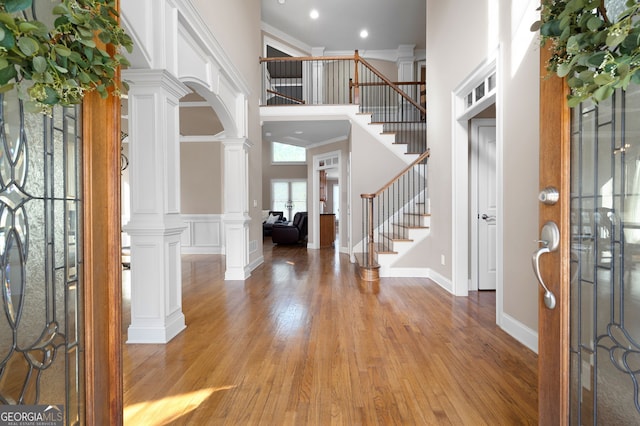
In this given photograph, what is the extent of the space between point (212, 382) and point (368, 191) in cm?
483

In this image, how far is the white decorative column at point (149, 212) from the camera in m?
2.58

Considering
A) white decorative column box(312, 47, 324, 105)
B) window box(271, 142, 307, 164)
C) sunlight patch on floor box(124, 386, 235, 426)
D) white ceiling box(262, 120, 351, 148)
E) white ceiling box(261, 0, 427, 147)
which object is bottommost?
sunlight patch on floor box(124, 386, 235, 426)

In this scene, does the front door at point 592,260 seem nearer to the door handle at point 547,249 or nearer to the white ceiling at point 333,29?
the door handle at point 547,249

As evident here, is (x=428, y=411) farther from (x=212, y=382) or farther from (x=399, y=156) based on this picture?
(x=399, y=156)

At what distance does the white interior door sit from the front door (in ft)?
10.3

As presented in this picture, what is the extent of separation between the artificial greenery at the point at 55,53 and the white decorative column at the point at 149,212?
1715mm

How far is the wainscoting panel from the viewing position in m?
7.82

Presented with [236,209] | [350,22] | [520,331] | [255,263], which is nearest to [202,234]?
[255,263]

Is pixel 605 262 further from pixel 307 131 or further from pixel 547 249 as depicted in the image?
pixel 307 131

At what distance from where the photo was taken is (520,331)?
2543 mm

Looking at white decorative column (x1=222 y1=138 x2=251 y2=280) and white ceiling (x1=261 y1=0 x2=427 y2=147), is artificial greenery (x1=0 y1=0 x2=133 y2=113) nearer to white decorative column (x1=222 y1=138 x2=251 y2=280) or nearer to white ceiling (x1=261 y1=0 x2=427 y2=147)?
white decorative column (x1=222 y1=138 x2=251 y2=280)

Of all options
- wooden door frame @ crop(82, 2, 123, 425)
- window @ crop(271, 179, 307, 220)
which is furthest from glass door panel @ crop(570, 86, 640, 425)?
window @ crop(271, 179, 307, 220)

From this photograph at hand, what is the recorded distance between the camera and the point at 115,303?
119cm

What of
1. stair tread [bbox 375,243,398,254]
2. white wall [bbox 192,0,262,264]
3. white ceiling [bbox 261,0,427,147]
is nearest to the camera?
white wall [bbox 192,0,262,264]
